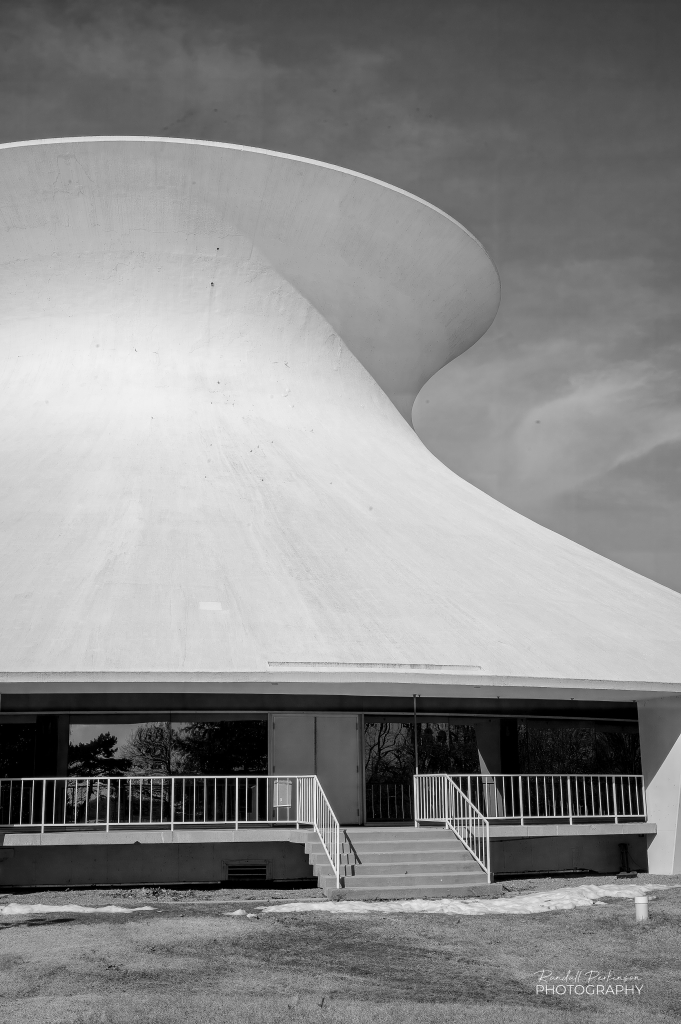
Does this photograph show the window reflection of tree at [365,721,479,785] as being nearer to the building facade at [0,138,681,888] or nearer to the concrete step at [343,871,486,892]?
the building facade at [0,138,681,888]

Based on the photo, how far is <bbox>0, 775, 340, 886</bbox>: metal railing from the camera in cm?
1367

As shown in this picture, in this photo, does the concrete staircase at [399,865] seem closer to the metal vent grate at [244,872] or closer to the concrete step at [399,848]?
the concrete step at [399,848]

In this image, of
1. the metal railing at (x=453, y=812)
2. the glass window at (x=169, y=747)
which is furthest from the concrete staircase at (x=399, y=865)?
the glass window at (x=169, y=747)

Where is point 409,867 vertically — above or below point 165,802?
below

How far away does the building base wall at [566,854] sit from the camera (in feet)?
49.0

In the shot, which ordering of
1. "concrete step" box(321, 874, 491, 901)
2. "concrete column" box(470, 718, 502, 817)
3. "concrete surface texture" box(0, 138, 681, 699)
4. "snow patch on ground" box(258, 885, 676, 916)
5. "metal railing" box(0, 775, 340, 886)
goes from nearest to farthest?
1. "snow patch on ground" box(258, 885, 676, 916)
2. "concrete step" box(321, 874, 491, 901)
3. "concrete surface texture" box(0, 138, 681, 699)
4. "metal railing" box(0, 775, 340, 886)
5. "concrete column" box(470, 718, 502, 817)

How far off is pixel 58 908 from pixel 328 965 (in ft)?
12.9

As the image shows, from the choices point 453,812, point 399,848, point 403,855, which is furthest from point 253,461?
point 403,855


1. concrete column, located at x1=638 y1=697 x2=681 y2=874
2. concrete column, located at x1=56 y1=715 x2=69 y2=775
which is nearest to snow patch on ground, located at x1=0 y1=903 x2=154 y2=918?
concrete column, located at x1=56 y1=715 x2=69 y2=775

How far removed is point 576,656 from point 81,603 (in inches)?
250

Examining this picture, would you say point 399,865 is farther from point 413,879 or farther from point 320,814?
point 320,814

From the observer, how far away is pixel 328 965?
8.38 meters

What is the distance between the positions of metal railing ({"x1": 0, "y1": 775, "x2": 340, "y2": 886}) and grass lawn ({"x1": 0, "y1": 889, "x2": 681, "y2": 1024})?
2.69 meters

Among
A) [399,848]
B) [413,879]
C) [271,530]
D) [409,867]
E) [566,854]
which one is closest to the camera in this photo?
[413,879]
